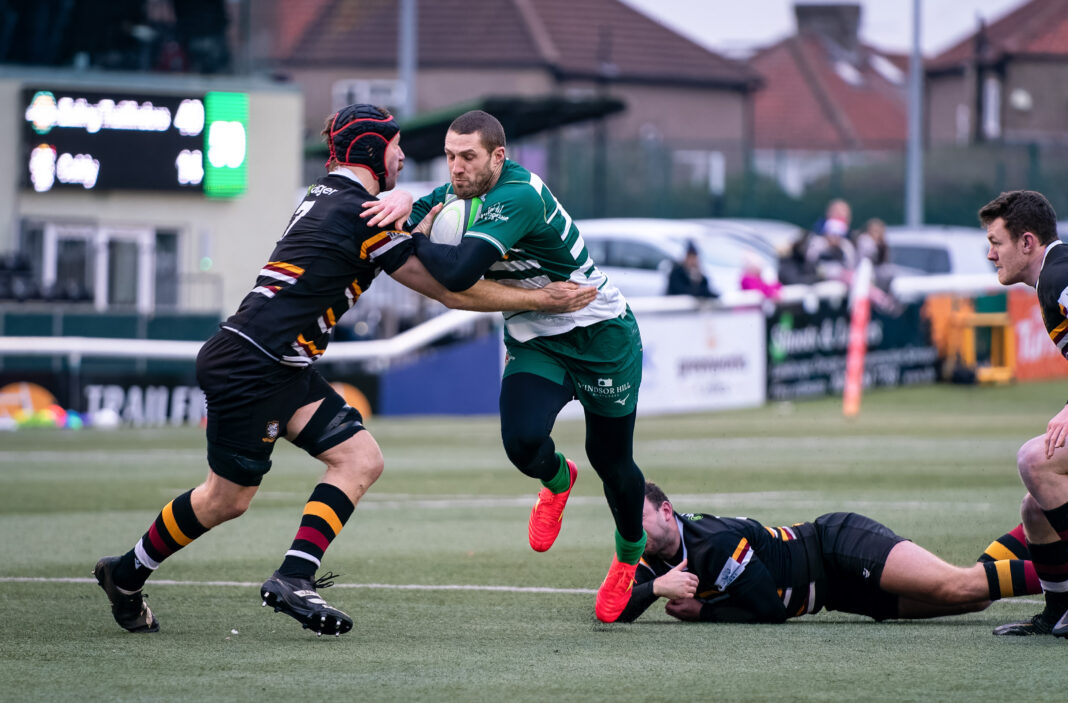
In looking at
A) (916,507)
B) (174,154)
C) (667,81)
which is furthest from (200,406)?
(667,81)

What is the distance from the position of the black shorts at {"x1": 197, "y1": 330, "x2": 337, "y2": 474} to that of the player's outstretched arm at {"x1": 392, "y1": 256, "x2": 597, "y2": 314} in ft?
2.15

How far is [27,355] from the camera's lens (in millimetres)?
19359

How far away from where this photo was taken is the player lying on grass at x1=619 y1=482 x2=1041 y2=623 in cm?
667

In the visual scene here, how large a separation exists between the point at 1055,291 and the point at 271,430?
10.1ft

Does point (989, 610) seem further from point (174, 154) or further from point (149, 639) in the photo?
point (174, 154)

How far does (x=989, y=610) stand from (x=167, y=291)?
20.5 meters

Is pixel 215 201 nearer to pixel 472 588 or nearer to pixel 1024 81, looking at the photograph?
pixel 472 588

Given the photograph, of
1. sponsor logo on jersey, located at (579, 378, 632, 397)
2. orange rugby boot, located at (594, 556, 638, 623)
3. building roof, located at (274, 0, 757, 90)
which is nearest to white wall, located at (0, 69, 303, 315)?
sponsor logo on jersey, located at (579, 378, 632, 397)

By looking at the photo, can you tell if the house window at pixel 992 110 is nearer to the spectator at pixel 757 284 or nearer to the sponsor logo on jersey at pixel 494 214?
the spectator at pixel 757 284

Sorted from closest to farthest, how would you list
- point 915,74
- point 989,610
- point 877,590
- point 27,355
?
point 877,590
point 989,610
point 27,355
point 915,74

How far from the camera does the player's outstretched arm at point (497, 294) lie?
650cm

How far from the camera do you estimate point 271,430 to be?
20.8 ft

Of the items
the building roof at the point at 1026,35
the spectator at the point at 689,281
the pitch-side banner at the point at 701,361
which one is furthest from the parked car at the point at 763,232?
the building roof at the point at 1026,35

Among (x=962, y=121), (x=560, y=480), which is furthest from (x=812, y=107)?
(x=560, y=480)
